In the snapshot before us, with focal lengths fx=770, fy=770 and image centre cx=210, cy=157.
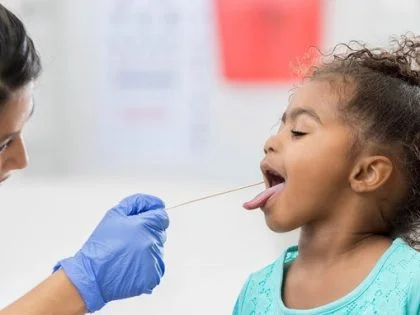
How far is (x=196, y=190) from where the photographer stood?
71.1 inches

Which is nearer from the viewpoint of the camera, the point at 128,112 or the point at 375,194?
the point at 375,194

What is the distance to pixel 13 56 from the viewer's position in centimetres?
110

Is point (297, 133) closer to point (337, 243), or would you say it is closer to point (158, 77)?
point (337, 243)

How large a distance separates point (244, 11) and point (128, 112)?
36 cm

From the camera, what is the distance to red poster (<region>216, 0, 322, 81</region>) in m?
1.75

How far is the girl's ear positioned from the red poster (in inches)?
22.3

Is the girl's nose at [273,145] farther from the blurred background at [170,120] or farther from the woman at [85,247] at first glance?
the blurred background at [170,120]

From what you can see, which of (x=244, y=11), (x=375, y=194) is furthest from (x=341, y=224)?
(x=244, y=11)

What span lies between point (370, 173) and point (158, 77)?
74 centimetres

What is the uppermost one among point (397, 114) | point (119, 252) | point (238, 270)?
point (397, 114)

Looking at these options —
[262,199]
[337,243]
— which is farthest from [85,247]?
[337,243]

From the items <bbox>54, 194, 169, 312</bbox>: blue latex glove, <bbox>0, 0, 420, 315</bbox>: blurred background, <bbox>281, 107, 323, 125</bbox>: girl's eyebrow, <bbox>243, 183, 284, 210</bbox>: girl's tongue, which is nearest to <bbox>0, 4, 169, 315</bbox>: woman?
<bbox>54, 194, 169, 312</bbox>: blue latex glove

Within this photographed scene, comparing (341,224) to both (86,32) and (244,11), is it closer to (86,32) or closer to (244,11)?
(244,11)

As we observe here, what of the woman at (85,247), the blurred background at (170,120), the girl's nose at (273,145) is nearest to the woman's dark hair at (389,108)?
the girl's nose at (273,145)
